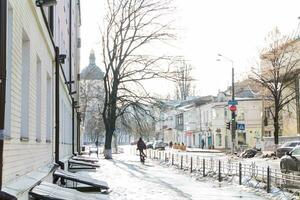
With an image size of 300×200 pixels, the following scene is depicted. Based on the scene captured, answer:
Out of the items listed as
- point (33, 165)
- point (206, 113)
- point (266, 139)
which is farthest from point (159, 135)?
point (33, 165)

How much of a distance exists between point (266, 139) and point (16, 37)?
146 ft

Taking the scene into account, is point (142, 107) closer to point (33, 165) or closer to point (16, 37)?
point (33, 165)

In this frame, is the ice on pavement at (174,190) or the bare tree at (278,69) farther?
the bare tree at (278,69)

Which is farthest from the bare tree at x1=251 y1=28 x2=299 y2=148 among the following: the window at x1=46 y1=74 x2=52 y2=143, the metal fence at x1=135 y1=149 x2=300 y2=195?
the window at x1=46 y1=74 x2=52 y2=143

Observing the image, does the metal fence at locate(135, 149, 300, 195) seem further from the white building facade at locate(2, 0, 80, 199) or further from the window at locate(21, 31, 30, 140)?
the window at locate(21, 31, 30, 140)

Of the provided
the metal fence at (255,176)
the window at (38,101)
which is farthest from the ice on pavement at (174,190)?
the window at (38,101)

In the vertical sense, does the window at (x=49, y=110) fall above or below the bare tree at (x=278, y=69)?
below

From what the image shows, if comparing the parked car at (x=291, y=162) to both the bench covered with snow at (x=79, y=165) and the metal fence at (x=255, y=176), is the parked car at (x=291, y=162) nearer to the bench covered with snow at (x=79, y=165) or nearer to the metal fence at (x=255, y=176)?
the metal fence at (x=255, y=176)

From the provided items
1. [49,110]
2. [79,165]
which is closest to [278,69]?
[79,165]

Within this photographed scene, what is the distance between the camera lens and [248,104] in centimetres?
7575

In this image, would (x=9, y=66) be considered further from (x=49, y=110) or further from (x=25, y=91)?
(x=49, y=110)

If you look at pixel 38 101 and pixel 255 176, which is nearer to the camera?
pixel 38 101

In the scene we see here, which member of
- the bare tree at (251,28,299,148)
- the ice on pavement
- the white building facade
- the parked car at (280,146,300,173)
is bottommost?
the ice on pavement

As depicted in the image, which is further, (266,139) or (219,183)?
(266,139)
